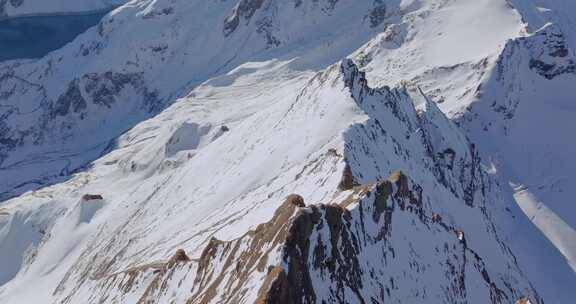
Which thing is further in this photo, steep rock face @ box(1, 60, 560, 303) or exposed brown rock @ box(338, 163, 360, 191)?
exposed brown rock @ box(338, 163, 360, 191)

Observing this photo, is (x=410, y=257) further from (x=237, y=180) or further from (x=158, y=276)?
(x=237, y=180)

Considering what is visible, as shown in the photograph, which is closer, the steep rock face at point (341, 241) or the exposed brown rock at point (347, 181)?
the steep rock face at point (341, 241)

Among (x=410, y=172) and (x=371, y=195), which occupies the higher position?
Answer: (x=371, y=195)

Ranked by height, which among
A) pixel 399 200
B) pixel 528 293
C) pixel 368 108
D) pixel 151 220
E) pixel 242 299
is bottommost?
pixel 528 293

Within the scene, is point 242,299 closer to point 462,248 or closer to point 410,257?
point 410,257

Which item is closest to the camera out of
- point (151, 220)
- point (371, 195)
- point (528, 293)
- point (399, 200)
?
point (371, 195)

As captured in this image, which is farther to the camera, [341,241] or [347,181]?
[347,181]

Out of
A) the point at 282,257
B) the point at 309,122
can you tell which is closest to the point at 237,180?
the point at 309,122

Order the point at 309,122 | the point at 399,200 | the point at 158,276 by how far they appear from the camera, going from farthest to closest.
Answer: the point at 309,122 → the point at 158,276 → the point at 399,200

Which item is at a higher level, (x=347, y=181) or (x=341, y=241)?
(x=341, y=241)

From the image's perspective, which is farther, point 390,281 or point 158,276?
point 158,276
